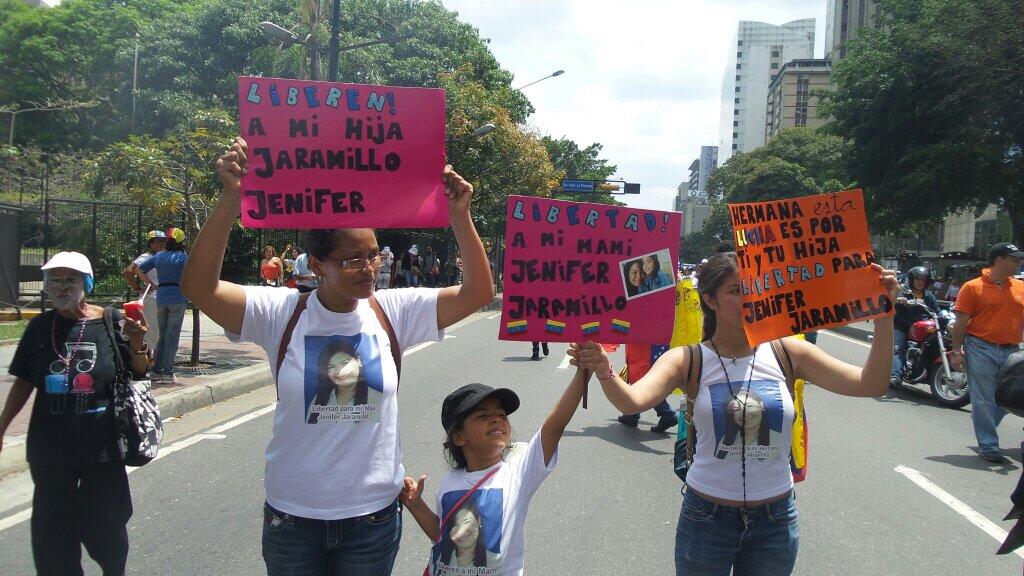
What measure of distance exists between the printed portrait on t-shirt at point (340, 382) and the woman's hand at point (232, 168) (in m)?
0.52

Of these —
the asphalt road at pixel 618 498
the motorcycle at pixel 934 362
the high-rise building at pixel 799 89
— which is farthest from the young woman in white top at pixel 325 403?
the high-rise building at pixel 799 89

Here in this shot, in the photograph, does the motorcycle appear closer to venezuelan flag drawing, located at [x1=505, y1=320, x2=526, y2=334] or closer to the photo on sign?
the photo on sign

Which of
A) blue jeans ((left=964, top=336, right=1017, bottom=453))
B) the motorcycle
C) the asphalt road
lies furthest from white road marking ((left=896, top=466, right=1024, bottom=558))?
the motorcycle

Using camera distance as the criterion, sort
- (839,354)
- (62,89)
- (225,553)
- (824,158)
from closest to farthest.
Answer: (225,553), (839,354), (62,89), (824,158)

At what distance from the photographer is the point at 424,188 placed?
292 cm

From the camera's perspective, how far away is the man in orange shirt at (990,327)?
275 inches

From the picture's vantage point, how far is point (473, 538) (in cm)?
254

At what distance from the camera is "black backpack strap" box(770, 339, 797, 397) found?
9.79 feet

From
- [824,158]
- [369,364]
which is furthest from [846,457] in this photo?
[824,158]

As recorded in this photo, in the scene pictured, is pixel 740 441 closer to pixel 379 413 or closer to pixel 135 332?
pixel 379 413

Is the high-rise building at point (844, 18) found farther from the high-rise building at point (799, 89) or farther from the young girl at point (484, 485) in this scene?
the young girl at point (484, 485)

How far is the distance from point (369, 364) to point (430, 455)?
436cm

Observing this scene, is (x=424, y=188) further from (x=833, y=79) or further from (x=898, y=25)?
(x=833, y=79)

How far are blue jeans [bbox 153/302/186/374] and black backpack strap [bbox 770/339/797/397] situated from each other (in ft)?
26.3
